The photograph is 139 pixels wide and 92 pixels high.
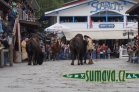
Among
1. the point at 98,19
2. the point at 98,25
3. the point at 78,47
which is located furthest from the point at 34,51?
the point at 98,19

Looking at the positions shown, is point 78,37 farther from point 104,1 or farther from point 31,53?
point 104,1

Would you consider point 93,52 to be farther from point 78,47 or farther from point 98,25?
point 78,47

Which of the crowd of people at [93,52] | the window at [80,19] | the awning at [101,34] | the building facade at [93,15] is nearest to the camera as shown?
the crowd of people at [93,52]

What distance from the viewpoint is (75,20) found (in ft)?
165

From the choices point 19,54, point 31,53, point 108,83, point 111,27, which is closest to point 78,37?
point 31,53

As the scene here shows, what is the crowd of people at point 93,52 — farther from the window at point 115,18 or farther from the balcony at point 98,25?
the window at point 115,18

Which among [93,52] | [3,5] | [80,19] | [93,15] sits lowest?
[93,52]

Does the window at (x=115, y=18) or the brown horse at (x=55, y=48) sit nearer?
the brown horse at (x=55, y=48)

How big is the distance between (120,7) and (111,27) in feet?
9.86

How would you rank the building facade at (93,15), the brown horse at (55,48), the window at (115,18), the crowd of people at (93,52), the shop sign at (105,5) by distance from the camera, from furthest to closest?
Result: 1. the window at (115,18)
2. the shop sign at (105,5)
3. the building facade at (93,15)
4. the crowd of people at (93,52)
5. the brown horse at (55,48)

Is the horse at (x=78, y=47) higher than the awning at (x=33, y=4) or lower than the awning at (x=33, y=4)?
lower

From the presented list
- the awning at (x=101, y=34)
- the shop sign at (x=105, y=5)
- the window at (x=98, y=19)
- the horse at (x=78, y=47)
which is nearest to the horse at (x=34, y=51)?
the horse at (x=78, y=47)

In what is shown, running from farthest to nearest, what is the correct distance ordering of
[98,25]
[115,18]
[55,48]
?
→ [115,18] → [98,25] → [55,48]

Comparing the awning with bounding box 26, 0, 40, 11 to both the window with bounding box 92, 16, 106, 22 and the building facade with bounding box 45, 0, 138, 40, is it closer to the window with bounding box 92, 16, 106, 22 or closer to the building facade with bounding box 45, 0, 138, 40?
the building facade with bounding box 45, 0, 138, 40
